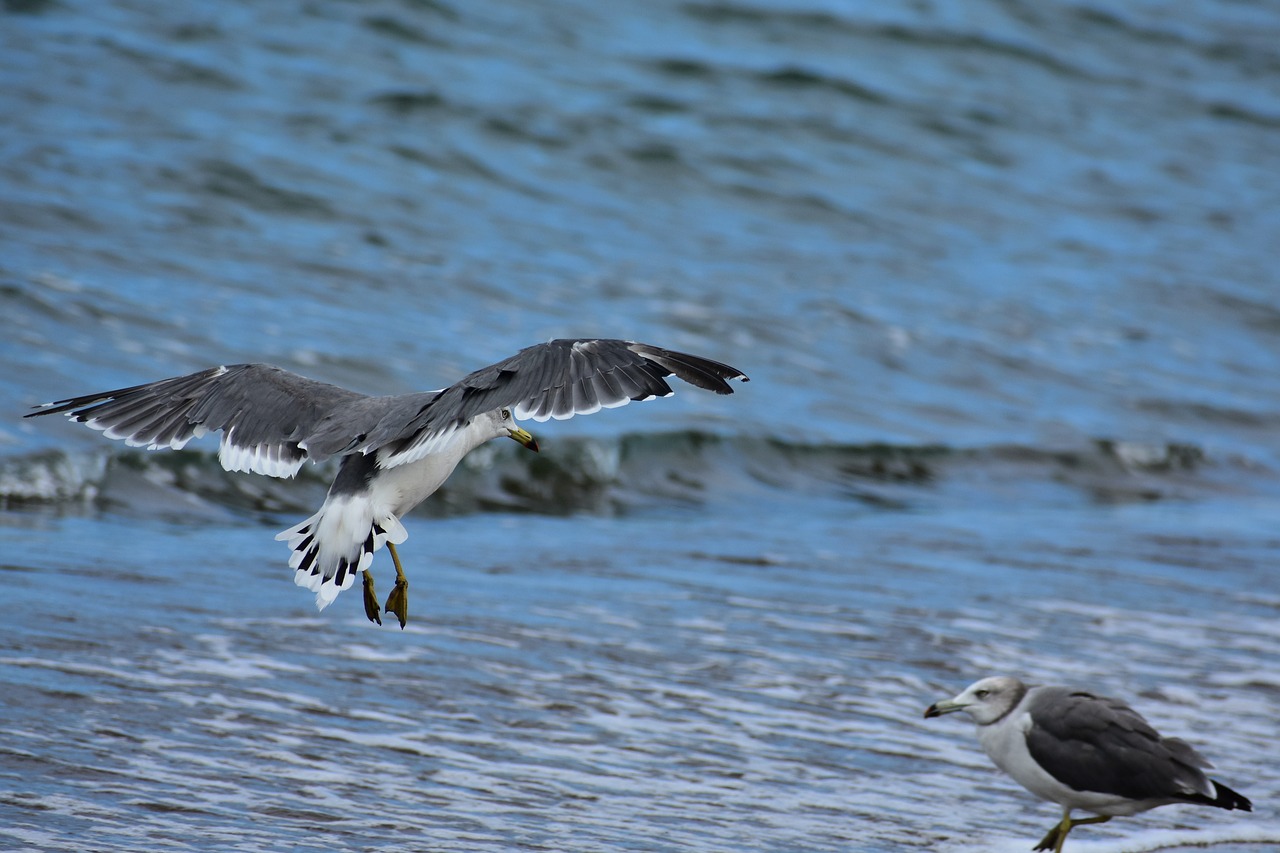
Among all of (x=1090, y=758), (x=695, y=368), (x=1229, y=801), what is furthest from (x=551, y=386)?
(x=1229, y=801)

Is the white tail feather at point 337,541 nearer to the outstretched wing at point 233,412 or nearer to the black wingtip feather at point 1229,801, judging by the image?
the outstretched wing at point 233,412

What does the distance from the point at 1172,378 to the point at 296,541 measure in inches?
356

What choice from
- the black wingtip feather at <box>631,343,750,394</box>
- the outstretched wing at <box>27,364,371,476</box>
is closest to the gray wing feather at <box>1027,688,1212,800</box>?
the black wingtip feather at <box>631,343,750,394</box>

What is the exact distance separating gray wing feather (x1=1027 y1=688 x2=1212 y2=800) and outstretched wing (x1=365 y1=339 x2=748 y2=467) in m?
1.28

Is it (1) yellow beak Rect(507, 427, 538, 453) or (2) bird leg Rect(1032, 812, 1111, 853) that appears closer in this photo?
(2) bird leg Rect(1032, 812, 1111, 853)

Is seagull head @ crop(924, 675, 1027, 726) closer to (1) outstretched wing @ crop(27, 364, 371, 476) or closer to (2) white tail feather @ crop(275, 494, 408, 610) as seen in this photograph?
(2) white tail feather @ crop(275, 494, 408, 610)

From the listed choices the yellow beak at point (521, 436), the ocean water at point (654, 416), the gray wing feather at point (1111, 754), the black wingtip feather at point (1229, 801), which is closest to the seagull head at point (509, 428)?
the yellow beak at point (521, 436)

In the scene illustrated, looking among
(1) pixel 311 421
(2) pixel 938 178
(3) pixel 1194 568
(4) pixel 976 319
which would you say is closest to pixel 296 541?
(1) pixel 311 421

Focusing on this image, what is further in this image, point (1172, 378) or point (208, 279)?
→ point (1172, 378)

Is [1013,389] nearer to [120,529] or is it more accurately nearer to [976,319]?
[976,319]

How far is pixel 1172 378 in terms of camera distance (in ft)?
40.8

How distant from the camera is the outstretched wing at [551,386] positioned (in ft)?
15.3

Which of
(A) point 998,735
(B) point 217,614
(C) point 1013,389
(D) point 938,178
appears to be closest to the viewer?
(A) point 998,735

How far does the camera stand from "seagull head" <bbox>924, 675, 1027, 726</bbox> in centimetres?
471
